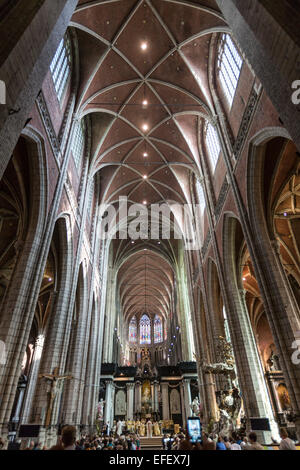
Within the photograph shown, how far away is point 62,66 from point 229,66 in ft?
24.7

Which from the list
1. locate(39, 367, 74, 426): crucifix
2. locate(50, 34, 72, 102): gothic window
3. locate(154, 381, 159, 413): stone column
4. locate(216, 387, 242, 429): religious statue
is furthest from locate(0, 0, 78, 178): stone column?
locate(154, 381, 159, 413): stone column

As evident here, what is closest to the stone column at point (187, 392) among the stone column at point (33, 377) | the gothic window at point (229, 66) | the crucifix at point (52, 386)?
the stone column at point (33, 377)

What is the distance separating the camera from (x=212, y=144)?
51.8 ft

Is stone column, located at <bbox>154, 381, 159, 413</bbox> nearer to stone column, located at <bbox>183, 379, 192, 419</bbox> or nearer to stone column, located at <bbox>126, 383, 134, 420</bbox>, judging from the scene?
stone column, located at <bbox>126, 383, 134, 420</bbox>

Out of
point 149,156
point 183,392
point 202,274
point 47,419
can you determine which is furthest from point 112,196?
point 183,392

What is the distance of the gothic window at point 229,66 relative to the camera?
444 inches

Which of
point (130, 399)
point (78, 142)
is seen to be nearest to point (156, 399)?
point (130, 399)

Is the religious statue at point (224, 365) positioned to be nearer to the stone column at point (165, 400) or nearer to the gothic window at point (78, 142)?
the gothic window at point (78, 142)

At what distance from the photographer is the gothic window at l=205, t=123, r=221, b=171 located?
15058 mm

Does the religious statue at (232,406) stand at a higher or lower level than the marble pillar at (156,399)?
lower

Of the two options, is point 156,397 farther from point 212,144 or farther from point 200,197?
point 212,144

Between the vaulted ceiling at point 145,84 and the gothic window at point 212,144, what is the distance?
954 mm

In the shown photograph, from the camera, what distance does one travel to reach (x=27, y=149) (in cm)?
933
